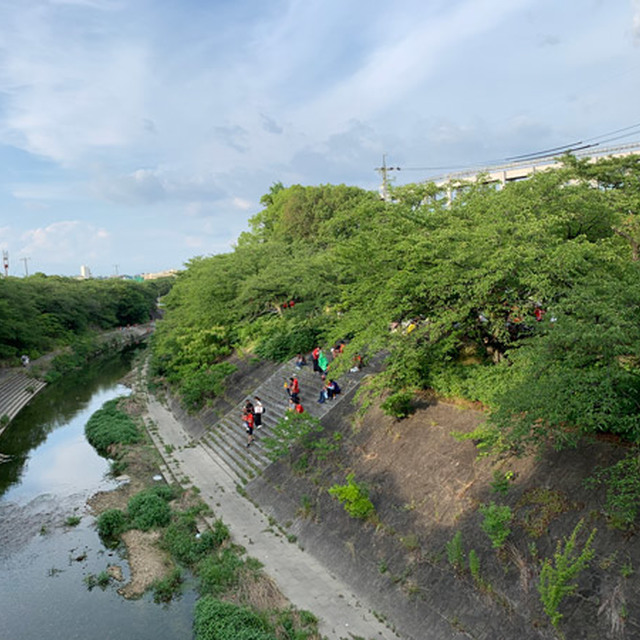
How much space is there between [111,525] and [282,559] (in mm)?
7178

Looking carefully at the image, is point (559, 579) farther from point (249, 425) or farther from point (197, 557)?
point (249, 425)

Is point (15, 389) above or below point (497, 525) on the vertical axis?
above

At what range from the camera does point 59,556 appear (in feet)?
57.7

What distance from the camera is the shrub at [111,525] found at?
18766 millimetres

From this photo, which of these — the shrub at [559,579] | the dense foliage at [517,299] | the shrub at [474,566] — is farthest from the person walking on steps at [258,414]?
the shrub at [559,579]

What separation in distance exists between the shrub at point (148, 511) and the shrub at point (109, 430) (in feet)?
28.6

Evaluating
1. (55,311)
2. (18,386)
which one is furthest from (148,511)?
(55,311)

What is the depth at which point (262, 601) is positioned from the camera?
43.3 ft

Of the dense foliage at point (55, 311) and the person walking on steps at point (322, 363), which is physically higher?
the dense foliage at point (55, 311)

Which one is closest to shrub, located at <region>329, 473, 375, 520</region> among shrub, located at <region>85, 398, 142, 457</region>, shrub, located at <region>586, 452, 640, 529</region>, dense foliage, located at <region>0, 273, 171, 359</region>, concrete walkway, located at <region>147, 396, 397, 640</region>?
concrete walkway, located at <region>147, 396, 397, 640</region>

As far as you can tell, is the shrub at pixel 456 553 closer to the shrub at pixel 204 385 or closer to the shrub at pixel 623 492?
the shrub at pixel 623 492

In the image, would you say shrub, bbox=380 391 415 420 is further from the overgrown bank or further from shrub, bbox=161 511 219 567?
shrub, bbox=161 511 219 567

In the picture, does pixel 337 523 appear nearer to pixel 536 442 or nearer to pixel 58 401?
pixel 536 442

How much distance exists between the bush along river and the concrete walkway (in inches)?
97.7
